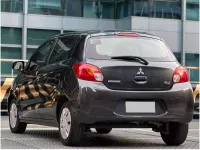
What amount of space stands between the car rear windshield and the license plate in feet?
2.24

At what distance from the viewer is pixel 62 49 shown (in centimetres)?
907

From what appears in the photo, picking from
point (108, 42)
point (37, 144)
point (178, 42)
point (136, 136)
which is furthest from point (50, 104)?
point (178, 42)

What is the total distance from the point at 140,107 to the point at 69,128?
0.95 meters

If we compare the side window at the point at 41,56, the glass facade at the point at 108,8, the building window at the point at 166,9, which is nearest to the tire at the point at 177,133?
the side window at the point at 41,56

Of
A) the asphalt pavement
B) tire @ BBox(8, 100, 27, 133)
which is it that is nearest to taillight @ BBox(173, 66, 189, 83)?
the asphalt pavement

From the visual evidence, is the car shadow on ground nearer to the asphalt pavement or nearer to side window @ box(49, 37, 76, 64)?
the asphalt pavement

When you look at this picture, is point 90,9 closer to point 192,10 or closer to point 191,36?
point 192,10

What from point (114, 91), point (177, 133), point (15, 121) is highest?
point (114, 91)

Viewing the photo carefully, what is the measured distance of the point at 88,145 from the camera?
8469mm

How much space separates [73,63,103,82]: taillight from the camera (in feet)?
26.3

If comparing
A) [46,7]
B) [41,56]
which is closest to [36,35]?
[46,7]

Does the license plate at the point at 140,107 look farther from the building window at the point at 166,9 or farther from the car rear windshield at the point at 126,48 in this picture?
the building window at the point at 166,9

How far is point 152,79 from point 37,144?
1.74 m

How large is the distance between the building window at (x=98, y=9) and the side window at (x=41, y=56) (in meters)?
26.3
